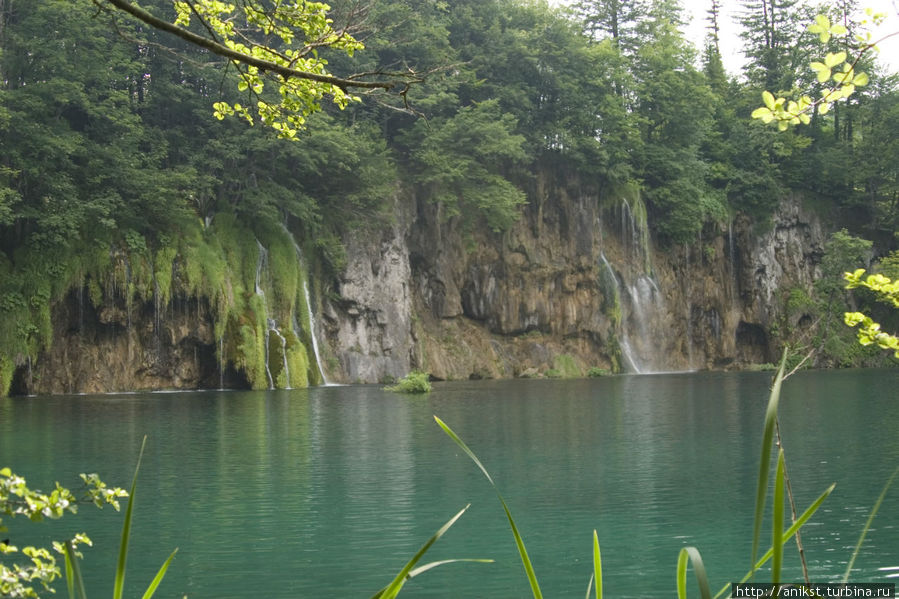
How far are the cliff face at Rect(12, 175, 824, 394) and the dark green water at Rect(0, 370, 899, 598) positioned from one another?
979 cm

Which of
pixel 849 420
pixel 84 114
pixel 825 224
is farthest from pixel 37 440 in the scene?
pixel 825 224

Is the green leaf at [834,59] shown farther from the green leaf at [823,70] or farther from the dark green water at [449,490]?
the dark green water at [449,490]

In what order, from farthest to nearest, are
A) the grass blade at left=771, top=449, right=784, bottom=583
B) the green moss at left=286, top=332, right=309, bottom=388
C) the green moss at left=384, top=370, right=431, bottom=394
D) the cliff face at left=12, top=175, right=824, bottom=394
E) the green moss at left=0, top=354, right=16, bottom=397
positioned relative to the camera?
the green moss at left=286, top=332, right=309, bottom=388, the cliff face at left=12, top=175, right=824, bottom=394, the green moss at left=384, top=370, right=431, bottom=394, the green moss at left=0, top=354, right=16, bottom=397, the grass blade at left=771, top=449, right=784, bottom=583

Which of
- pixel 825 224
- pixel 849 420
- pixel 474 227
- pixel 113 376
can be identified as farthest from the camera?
pixel 825 224

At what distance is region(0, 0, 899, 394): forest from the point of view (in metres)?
30.4

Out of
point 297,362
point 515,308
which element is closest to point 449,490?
point 297,362

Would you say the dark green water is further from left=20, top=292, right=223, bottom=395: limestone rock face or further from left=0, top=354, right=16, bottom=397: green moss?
left=20, top=292, right=223, bottom=395: limestone rock face

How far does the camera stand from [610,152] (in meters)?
46.5

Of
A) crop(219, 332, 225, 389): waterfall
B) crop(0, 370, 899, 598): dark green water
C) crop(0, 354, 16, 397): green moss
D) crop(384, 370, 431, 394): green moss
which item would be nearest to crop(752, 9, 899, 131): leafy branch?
crop(0, 370, 899, 598): dark green water

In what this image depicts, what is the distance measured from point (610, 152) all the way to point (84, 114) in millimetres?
24809

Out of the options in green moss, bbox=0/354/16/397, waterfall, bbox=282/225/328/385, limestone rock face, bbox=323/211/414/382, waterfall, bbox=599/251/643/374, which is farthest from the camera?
waterfall, bbox=599/251/643/374

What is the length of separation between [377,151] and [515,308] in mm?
10179

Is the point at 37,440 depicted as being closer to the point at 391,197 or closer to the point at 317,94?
the point at 317,94

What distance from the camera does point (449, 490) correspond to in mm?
11367
